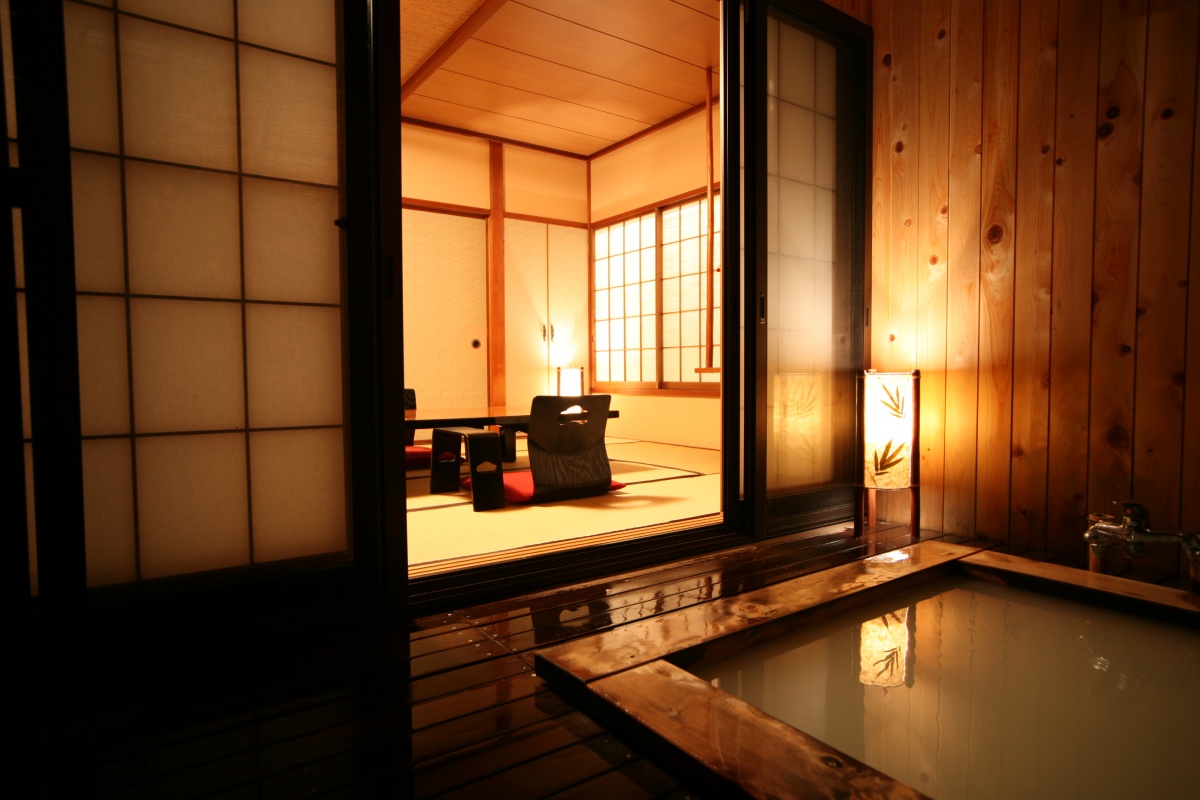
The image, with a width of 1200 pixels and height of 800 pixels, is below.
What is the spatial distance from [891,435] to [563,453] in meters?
1.86

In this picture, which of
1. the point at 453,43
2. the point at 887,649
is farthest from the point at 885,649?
the point at 453,43

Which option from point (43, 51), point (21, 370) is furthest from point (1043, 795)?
point (43, 51)

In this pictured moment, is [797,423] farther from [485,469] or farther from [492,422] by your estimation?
[492,422]

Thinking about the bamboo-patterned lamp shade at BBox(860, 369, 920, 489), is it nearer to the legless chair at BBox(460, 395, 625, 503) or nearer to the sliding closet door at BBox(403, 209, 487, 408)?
the legless chair at BBox(460, 395, 625, 503)

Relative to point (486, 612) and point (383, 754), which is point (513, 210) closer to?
point (486, 612)

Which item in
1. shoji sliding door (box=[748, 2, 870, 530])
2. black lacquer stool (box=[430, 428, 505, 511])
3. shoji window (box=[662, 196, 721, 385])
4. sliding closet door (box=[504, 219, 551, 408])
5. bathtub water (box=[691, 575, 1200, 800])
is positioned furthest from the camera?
sliding closet door (box=[504, 219, 551, 408])

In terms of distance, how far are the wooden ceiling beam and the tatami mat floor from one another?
10.3 feet

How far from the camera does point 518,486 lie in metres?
3.93

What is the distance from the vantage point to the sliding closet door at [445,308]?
663cm

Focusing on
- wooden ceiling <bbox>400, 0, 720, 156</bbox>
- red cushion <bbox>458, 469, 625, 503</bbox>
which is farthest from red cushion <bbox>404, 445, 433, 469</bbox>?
wooden ceiling <bbox>400, 0, 720, 156</bbox>

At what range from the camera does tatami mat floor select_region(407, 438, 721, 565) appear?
9.39 ft

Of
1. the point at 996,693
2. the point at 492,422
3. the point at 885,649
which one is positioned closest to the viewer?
the point at 996,693

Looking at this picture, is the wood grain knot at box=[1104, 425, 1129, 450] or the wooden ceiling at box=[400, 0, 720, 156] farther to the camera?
the wooden ceiling at box=[400, 0, 720, 156]

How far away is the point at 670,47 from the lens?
492cm
